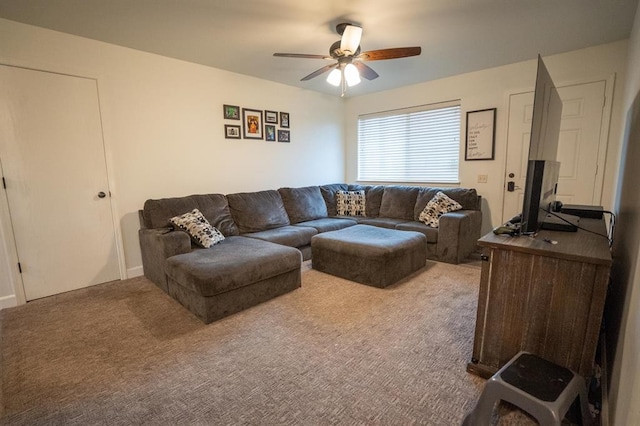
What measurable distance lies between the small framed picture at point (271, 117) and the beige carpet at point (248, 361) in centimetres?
259

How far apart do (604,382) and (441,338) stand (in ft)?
2.60

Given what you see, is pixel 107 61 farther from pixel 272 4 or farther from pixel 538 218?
pixel 538 218

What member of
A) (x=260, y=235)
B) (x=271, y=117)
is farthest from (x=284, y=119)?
(x=260, y=235)

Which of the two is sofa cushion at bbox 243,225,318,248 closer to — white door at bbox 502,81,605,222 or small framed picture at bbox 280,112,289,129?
small framed picture at bbox 280,112,289,129

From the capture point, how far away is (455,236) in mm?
3418

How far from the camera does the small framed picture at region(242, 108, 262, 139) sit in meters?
4.00

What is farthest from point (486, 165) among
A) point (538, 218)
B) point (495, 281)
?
point (495, 281)

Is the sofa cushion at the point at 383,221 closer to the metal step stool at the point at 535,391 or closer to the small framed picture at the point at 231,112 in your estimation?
the small framed picture at the point at 231,112

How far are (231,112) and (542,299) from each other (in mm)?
3699

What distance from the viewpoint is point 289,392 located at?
156 centimetres

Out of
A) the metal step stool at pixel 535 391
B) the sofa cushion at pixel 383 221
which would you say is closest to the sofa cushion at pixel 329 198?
the sofa cushion at pixel 383 221

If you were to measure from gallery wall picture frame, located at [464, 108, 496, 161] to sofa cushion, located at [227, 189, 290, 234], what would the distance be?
269 centimetres

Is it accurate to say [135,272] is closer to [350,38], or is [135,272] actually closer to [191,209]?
[191,209]

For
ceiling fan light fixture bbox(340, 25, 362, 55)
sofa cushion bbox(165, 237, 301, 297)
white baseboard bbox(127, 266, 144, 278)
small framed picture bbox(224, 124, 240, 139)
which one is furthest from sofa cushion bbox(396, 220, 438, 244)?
white baseboard bbox(127, 266, 144, 278)
